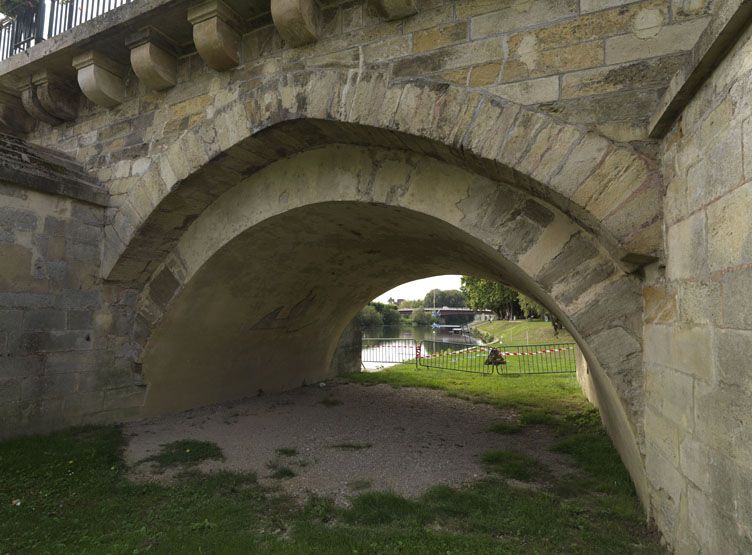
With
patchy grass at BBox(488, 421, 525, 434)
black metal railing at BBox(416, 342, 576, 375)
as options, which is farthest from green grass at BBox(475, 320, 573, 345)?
patchy grass at BBox(488, 421, 525, 434)

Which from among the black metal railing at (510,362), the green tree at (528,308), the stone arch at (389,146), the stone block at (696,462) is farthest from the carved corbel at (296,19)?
the green tree at (528,308)

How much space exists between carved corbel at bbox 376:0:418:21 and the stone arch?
483 millimetres

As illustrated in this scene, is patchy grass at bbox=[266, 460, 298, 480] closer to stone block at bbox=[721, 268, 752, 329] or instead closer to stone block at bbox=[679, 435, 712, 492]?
stone block at bbox=[679, 435, 712, 492]

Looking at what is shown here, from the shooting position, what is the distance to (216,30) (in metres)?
4.02

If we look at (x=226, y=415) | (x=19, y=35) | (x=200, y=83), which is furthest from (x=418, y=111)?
(x=19, y=35)

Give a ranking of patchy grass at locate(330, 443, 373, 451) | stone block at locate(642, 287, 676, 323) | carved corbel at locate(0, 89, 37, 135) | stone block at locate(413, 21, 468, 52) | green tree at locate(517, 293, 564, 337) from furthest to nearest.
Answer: green tree at locate(517, 293, 564, 337) → carved corbel at locate(0, 89, 37, 135) → patchy grass at locate(330, 443, 373, 451) → stone block at locate(413, 21, 468, 52) → stone block at locate(642, 287, 676, 323)

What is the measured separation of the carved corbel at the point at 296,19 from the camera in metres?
3.62

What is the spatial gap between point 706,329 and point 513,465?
235 cm

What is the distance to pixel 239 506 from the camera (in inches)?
122

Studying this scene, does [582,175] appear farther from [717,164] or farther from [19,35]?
[19,35]

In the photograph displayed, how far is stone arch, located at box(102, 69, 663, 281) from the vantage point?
2635 millimetres

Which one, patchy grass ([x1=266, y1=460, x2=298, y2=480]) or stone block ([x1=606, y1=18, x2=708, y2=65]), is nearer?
stone block ([x1=606, y1=18, x2=708, y2=65])

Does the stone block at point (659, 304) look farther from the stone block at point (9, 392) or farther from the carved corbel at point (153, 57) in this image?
the stone block at point (9, 392)

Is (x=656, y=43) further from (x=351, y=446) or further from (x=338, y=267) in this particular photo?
(x=338, y=267)
